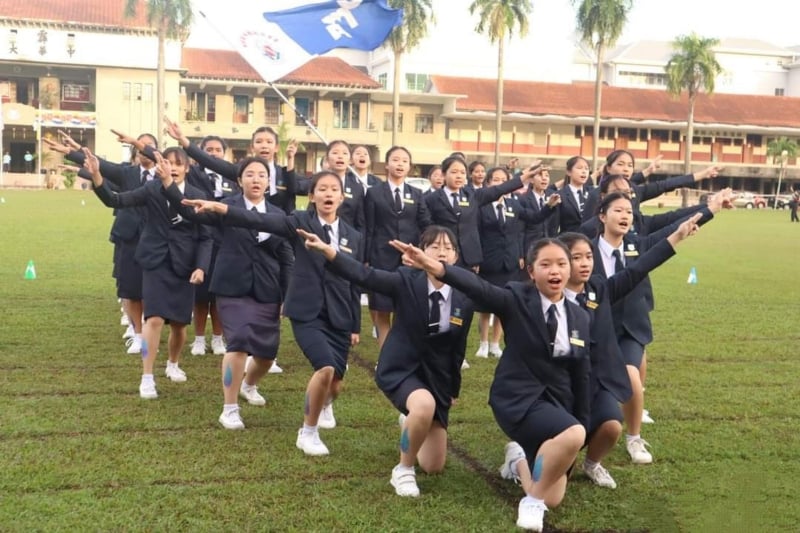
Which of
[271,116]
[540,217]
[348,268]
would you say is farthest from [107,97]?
[348,268]

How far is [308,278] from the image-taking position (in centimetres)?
567

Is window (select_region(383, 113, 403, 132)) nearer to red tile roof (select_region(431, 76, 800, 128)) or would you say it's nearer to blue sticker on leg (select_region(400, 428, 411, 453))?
red tile roof (select_region(431, 76, 800, 128))

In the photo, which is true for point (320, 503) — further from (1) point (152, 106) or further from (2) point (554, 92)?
A: (2) point (554, 92)

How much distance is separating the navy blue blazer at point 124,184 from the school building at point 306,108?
3951 cm

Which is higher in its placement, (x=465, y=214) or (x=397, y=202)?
(x=397, y=202)

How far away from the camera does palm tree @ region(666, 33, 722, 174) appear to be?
2090 inches

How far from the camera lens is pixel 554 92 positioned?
191 ft

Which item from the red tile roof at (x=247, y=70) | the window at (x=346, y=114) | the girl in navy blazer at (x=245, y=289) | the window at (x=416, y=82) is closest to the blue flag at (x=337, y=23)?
the girl in navy blazer at (x=245, y=289)

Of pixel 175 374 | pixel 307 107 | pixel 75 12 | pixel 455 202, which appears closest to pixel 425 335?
pixel 175 374

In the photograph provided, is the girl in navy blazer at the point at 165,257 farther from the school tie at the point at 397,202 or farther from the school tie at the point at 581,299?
the school tie at the point at 581,299

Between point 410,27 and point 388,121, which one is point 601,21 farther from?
point 388,121

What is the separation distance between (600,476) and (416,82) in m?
57.9

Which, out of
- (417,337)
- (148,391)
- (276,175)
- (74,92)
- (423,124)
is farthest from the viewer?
(423,124)

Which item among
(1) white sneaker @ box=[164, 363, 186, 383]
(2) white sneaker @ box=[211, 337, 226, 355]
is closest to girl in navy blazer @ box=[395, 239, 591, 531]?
(1) white sneaker @ box=[164, 363, 186, 383]
